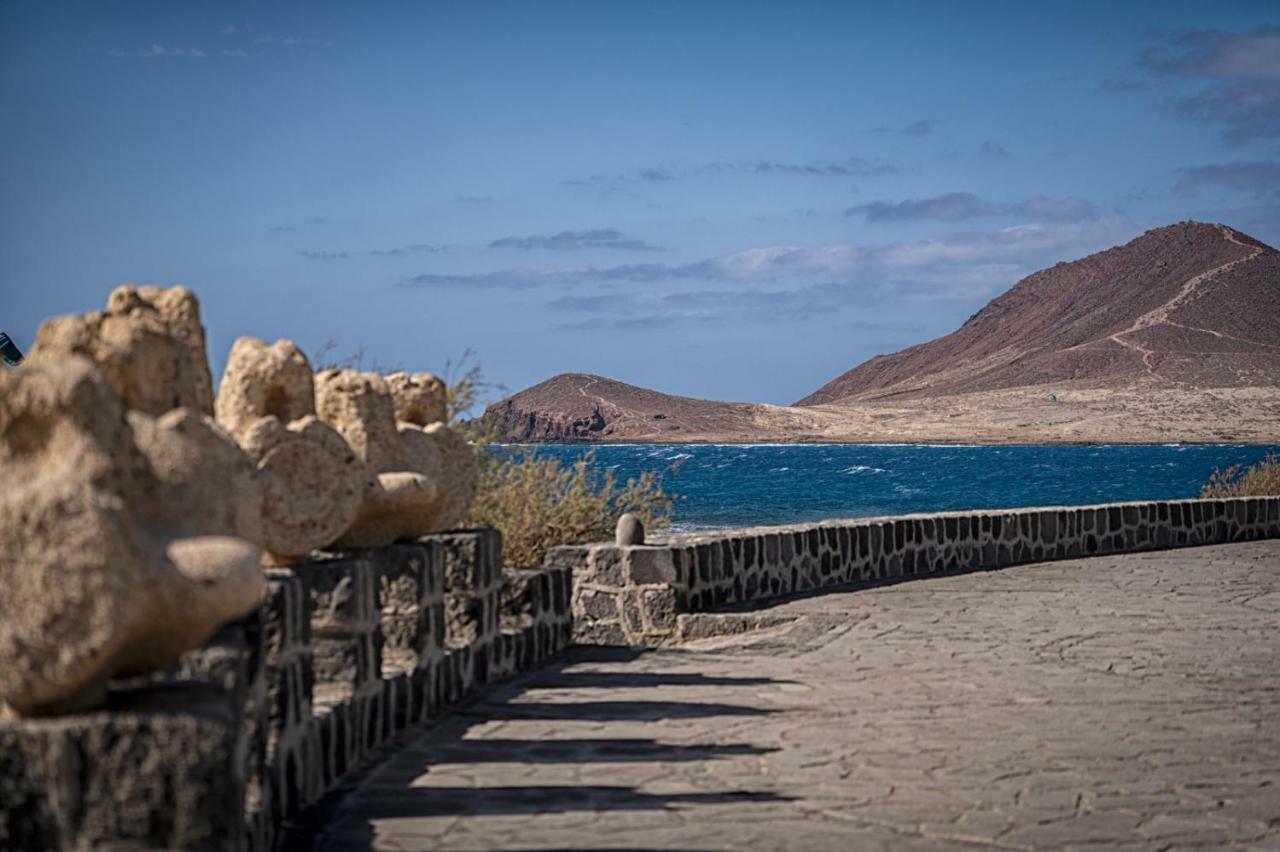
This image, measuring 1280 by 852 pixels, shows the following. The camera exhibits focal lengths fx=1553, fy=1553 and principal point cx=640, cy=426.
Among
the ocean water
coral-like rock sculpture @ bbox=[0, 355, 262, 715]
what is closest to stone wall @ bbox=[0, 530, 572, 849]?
coral-like rock sculpture @ bbox=[0, 355, 262, 715]

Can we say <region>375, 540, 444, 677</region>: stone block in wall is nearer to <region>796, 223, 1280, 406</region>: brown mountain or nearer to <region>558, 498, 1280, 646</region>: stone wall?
<region>558, 498, 1280, 646</region>: stone wall

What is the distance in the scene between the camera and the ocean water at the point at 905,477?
5500 centimetres

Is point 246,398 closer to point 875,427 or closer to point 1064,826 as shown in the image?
point 1064,826

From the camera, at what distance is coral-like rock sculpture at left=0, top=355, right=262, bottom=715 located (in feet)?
11.2

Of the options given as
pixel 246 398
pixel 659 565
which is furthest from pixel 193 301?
pixel 659 565

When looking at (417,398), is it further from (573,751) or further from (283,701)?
(283,701)

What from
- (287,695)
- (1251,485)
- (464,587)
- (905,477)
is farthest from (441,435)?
(905,477)

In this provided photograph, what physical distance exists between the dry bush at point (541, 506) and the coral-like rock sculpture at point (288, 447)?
4.99m

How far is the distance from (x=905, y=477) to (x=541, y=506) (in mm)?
66489

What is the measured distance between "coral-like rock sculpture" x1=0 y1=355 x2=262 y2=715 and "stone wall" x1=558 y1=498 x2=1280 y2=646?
24.6ft

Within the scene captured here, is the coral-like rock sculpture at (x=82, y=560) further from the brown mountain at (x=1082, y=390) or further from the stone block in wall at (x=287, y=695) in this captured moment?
the brown mountain at (x=1082, y=390)

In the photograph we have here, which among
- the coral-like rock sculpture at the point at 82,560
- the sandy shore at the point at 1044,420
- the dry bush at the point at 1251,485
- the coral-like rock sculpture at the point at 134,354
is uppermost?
the sandy shore at the point at 1044,420

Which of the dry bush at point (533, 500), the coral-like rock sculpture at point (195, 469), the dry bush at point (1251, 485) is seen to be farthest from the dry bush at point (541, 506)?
the dry bush at point (1251, 485)

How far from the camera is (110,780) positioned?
11.3 ft
